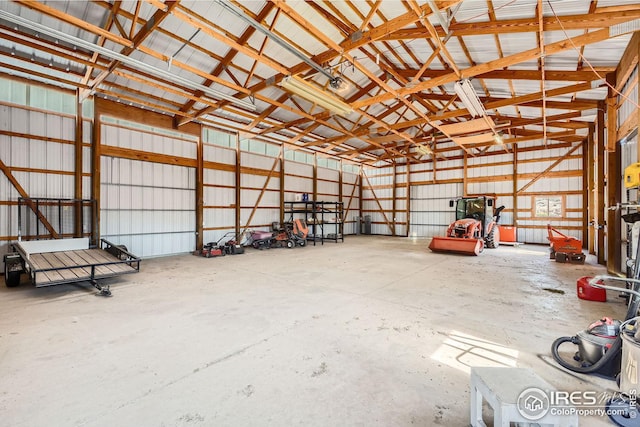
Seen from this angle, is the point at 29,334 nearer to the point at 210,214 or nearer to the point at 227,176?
the point at 210,214

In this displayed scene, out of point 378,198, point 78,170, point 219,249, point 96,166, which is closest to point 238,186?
point 219,249

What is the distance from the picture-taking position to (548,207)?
43.1 ft

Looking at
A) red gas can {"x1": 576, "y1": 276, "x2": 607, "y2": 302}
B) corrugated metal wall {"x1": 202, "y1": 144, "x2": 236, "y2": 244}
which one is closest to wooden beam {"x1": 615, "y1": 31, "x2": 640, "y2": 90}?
red gas can {"x1": 576, "y1": 276, "x2": 607, "y2": 302}

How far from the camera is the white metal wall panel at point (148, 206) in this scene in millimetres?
8656

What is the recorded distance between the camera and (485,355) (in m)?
3.06

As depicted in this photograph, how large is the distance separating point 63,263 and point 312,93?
6.41 metres

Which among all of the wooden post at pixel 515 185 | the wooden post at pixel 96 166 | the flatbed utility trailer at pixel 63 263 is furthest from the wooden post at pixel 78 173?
the wooden post at pixel 515 185

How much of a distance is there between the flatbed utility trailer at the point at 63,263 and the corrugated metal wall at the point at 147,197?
5.80 feet

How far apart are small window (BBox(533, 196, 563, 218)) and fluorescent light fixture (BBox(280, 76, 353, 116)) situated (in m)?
12.1

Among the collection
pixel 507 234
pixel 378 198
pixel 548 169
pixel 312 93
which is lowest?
pixel 507 234

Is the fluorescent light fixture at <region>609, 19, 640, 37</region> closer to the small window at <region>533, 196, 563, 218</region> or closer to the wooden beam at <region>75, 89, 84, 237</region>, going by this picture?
the small window at <region>533, 196, 563, 218</region>

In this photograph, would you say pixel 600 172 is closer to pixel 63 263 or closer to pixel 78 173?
pixel 63 263

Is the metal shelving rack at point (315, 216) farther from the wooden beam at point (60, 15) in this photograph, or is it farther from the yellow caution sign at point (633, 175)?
the yellow caution sign at point (633, 175)

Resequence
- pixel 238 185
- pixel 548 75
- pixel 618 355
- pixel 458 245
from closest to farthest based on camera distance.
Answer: pixel 618 355 < pixel 548 75 < pixel 458 245 < pixel 238 185
